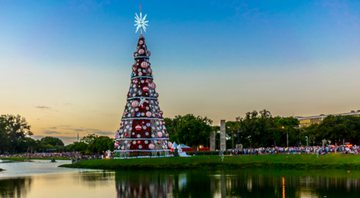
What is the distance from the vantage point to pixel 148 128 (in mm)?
69250

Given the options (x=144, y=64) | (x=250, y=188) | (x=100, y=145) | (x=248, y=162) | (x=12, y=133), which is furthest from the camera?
(x=12, y=133)

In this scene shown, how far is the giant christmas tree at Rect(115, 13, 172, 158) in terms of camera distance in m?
69.1

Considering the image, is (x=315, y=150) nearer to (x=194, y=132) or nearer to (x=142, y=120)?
(x=142, y=120)

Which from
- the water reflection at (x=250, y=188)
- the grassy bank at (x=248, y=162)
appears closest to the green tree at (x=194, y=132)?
the grassy bank at (x=248, y=162)

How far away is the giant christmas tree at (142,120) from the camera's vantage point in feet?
227

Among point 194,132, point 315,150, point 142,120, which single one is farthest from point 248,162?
point 194,132

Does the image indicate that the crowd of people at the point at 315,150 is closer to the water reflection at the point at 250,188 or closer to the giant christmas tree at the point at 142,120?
the giant christmas tree at the point at 142,120

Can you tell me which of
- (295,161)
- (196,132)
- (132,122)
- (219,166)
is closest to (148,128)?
(132,122)

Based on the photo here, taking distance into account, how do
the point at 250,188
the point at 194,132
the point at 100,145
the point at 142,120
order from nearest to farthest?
the point at 250,188 → the point at 142,120 → the point at 194,132 → the point at 100,145

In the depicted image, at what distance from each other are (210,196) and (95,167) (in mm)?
41992

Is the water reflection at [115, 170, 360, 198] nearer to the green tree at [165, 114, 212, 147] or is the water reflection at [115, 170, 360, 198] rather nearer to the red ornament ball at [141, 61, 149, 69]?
the red ornament ball at [141, 61, 149, 69]

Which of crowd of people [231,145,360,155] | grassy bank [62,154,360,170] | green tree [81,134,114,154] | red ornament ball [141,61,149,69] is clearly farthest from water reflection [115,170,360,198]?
green tree [81,134,114,154]

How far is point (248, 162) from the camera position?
58781 mm

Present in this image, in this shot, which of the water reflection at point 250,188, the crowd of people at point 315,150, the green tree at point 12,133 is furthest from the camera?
the green tree at point 12,133
